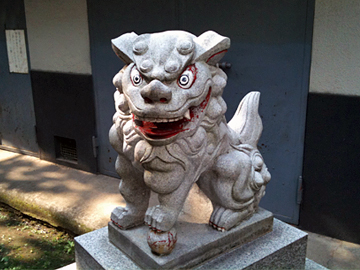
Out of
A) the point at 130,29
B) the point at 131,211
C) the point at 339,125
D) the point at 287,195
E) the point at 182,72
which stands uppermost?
the point at 130,29

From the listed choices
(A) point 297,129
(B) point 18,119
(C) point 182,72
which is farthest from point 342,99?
(B) point 18,119

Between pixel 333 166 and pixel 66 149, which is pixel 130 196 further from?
pixel 66 149

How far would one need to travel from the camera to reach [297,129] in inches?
119

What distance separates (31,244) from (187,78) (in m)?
2.63

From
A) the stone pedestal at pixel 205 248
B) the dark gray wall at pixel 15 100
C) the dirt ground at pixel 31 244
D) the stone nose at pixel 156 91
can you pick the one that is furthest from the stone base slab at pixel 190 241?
the dark gray wall at pixel 15 100

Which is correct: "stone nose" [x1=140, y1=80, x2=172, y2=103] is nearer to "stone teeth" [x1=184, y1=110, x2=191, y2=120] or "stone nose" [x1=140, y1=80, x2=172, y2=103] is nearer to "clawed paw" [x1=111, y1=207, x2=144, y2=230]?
"stone teeth" [x1=184, y1=110, x2=191, y2=120]

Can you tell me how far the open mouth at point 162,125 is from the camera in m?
1.50

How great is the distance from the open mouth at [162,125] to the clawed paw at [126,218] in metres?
0.56

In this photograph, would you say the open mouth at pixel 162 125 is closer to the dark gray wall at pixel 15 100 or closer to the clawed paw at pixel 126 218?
the clawed paw at pixel 126 218

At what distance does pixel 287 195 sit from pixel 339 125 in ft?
2.49

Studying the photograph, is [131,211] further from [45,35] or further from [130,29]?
[45,35]

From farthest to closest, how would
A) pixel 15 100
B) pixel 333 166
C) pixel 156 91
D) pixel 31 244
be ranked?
pixel 15 100
pixel 31 244
pixel 333 166
pixel 156 91

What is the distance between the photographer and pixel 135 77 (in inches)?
59.9

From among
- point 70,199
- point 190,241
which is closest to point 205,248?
point 190,241
